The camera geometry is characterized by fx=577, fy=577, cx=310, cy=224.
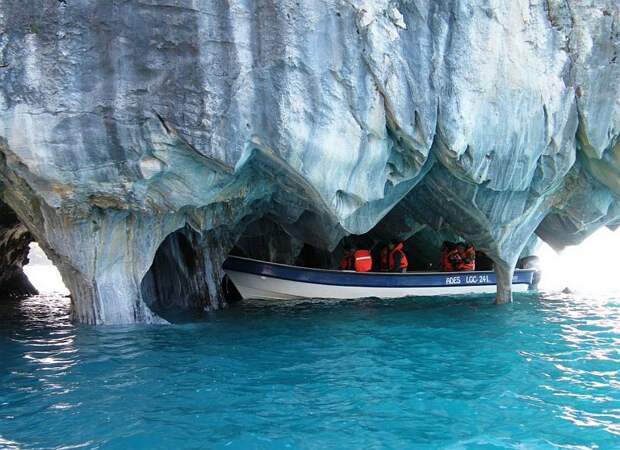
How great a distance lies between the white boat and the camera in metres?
17.2

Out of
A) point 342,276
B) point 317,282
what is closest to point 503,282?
point 342,276

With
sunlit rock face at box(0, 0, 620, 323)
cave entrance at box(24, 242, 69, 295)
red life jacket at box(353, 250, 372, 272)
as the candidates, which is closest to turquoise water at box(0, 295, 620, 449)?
sunlit rock face at box(0, 0, 620, 323)

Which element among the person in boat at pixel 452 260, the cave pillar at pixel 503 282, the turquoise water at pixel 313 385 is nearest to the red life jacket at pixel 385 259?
the person in boat at pixel 452 260

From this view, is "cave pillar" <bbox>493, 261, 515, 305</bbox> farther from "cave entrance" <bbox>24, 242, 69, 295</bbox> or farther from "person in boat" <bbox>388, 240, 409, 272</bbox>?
"cave entrance" <bbox>24, 242, 69, 295</bbox>

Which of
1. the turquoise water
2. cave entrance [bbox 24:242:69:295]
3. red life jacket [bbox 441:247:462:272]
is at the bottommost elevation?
the turquoise water

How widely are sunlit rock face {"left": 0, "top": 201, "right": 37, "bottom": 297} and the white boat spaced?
24.4 feet

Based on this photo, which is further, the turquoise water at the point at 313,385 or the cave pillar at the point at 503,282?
the cave pillar at the point at 503,282

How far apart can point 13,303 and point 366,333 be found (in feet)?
40.9

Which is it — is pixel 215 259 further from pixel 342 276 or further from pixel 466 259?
pixel 466 259

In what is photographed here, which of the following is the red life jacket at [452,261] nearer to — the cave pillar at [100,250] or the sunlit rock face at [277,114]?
the sunlit rock face at [277,114]

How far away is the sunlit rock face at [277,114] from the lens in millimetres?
9117

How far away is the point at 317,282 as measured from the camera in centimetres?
1730

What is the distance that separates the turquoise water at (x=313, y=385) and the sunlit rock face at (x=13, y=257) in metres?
7.14

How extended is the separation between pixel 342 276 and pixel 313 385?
32.3 ft
